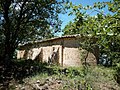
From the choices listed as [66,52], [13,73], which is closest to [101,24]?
[13,73]

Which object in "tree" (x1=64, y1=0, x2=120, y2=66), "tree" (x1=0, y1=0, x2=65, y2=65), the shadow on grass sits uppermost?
"tree" (x1=0, y1=0, x2=65, y2=65)

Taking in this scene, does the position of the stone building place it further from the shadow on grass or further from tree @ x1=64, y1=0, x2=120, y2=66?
tree @ x1=64, y1=0, x2=120, y2=66

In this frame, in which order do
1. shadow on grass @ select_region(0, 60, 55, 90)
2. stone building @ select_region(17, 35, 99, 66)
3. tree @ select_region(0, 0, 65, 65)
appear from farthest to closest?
1. stone building @ select_region(17, 35, 99, 66)
2. tree @ select_region(0, 0, 65, 65)
3. shadow on grass @ select_region(0, 60, 55, 90)

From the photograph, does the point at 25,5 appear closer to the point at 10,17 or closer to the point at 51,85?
the point at 10,17

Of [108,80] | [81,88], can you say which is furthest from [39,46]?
[81,88]

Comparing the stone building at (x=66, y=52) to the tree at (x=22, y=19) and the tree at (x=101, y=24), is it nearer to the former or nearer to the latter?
the tree at (x=22, y=19)

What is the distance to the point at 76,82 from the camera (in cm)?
1271

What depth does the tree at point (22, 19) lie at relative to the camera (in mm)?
19312

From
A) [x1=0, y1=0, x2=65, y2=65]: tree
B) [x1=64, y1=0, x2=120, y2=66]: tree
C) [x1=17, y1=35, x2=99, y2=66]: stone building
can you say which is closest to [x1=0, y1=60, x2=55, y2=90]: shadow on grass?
[x1=0, y1=0, x2=65, y2=65]: tree

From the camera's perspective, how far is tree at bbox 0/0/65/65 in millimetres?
19312

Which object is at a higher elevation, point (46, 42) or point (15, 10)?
point (15, 10)

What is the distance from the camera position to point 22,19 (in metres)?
20.1

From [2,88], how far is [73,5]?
1023 centimetres

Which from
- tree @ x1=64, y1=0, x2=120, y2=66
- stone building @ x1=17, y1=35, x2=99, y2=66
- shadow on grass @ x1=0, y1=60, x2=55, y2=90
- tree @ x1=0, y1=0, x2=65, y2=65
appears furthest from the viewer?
stone building @ x1=17, y1=35, x2=99, y2=66
